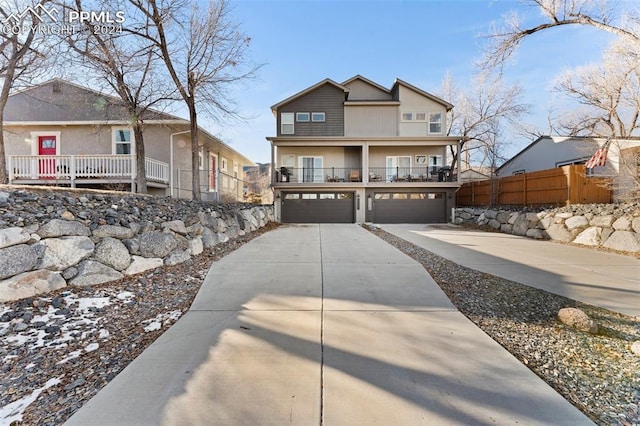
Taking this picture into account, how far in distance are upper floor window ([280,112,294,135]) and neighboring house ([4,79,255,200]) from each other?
5.42m

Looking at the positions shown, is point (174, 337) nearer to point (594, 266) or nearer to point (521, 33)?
point (594, 266)

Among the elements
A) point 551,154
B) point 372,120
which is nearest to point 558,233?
point 551,154

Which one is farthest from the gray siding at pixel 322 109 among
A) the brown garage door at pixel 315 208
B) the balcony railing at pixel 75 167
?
the balcony railing at pixel 75 167

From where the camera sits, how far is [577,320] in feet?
11.2

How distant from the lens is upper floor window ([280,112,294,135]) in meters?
17.8

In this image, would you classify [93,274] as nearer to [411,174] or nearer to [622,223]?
[622,223]

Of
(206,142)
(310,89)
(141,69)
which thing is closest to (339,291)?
(141,69)

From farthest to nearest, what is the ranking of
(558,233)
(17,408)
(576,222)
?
(558,233), (576,222), (17,408)

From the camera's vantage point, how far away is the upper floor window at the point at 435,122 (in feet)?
59.6

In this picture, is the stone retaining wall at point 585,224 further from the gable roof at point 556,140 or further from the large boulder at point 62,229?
the large boulder at point 62,229

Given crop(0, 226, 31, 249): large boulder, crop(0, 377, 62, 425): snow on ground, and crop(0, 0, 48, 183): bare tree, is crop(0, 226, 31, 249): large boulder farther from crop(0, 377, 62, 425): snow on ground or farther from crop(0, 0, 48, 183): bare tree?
crop(0, 0, 48, 183): bare tree

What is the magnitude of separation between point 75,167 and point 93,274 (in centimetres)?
886

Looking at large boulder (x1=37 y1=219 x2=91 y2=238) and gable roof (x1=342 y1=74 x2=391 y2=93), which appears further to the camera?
gable roof (x1=342 y1=74 x2=391 y2=93)

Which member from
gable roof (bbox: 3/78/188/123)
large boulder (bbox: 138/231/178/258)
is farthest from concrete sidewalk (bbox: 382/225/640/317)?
gable roof (bbox: 3/78/188/123)
